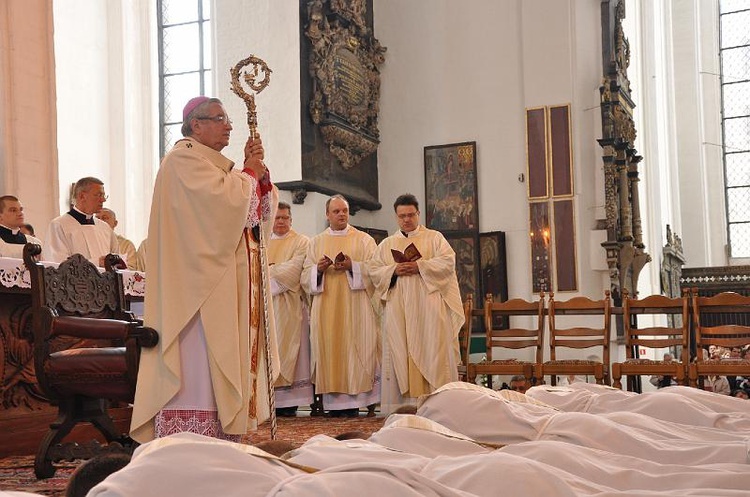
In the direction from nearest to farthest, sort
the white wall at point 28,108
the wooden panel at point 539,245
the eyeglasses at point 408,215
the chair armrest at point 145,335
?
the chair armrest at point 145,335, the eyeglasses at point 408,215, the white wall at point 28,108, the wooden panel at point 539,245

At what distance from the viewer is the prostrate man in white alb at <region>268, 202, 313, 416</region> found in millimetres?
10016

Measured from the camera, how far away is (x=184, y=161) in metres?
5.43

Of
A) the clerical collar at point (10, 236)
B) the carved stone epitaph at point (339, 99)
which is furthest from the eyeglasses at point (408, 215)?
the clerical collar at point (10, 236)

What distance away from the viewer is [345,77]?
13.0 metres

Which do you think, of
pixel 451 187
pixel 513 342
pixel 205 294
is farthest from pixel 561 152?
pixel 205 294

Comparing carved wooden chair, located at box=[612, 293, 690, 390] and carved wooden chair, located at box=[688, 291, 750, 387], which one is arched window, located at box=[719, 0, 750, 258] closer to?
carved wooden chair, located at box=[612, 293, 690, 390]

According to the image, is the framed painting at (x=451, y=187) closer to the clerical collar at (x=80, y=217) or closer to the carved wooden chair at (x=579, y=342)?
the carved wooden chair at (x=579, y=342)

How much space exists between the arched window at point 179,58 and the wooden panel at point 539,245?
20.2 feet

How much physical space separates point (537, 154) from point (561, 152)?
335mm

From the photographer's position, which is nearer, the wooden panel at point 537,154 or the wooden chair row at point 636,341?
the wooden chair row at point 636,341

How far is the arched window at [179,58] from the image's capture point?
16.1 metres

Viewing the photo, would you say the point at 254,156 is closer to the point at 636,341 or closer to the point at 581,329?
the point at 581,329

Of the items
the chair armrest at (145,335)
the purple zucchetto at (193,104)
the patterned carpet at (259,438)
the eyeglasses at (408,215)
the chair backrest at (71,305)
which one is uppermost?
the purple zucchetto at (193,104)

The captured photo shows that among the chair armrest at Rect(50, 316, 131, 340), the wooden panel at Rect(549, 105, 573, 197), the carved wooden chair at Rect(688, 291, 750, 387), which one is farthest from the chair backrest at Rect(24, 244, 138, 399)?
the wooden panel at Rect(549, 105, 573, 197)
